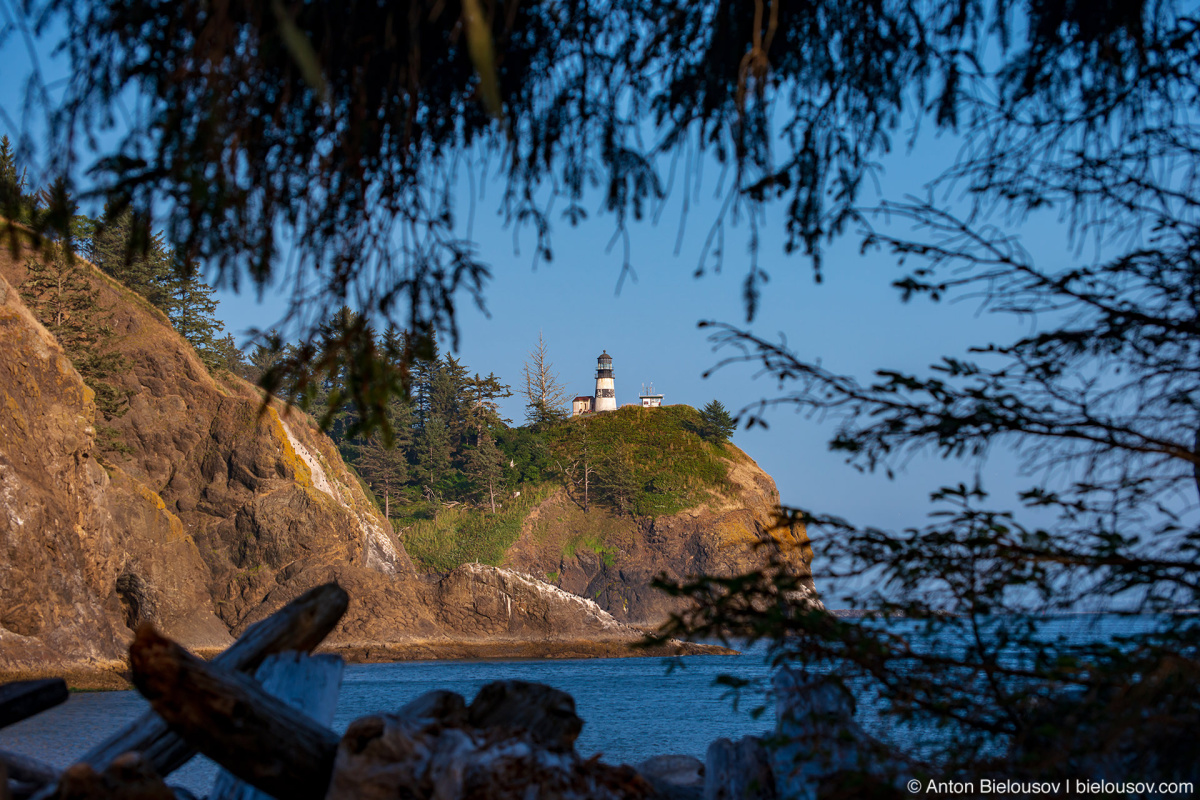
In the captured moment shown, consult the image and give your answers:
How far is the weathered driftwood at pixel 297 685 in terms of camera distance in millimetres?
3697

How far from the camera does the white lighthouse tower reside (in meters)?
76.2

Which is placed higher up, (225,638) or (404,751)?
(404,751)

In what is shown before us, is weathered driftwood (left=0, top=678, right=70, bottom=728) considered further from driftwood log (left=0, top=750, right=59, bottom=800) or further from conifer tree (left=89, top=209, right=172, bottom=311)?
conifer tree (left=89, top=209, right=172, bottom=311)

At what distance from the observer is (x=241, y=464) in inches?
1447

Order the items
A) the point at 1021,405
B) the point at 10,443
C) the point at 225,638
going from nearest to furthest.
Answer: the point at 1021,405
the point at 10,443
the point at 225,638

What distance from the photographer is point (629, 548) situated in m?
56.8

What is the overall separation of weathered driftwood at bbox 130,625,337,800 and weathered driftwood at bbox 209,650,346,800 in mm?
444

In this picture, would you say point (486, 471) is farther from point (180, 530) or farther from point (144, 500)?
point (144, 500)

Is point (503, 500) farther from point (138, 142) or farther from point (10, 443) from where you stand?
point (138, 142)

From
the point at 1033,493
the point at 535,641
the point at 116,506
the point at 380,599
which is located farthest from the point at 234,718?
the point at 535,641

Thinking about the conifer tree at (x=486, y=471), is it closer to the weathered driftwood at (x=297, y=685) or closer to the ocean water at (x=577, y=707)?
the ocean water at (x=577, y=707)

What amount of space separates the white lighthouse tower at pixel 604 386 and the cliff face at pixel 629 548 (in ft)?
58.7

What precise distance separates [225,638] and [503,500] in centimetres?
2749

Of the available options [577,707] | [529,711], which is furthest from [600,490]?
[529,711]
